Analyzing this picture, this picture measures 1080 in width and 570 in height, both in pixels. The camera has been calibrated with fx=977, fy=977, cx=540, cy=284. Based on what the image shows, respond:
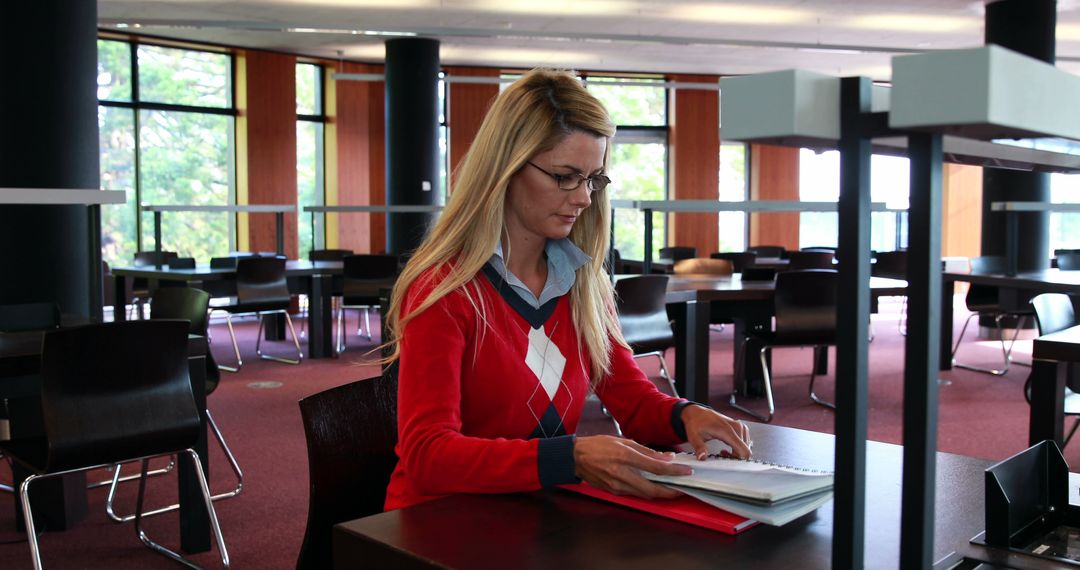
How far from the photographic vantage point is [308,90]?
11.7 meters

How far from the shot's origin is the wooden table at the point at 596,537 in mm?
1023

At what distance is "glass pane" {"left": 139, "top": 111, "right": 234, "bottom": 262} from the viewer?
1026 centimetres

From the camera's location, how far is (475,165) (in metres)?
1.56

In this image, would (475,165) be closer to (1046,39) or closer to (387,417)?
(387,417)

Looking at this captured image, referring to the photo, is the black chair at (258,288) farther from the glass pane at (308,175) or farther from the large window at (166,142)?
the glass pane at (308,175)

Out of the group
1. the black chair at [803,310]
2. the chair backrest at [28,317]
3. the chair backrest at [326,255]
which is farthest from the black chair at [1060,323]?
the chair backrest at [326,255]

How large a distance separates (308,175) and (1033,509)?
11288 mm

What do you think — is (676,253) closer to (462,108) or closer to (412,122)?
(412,122)

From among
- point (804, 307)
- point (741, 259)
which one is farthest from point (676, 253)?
point (804, 307)

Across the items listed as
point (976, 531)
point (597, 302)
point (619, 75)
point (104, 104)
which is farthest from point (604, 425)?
point (619, 75)

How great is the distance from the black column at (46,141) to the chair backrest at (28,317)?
414mm

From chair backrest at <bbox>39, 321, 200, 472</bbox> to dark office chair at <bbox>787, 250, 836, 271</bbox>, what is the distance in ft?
16.9

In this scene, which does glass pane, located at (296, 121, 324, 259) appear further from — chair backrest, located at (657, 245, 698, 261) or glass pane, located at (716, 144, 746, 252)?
glass pane, located at (716, 144, 746, 252)

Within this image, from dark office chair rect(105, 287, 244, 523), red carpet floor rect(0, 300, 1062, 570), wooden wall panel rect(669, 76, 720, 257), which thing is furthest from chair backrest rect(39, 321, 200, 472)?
wooden wall panel rect(669, 76, 720, 257)
